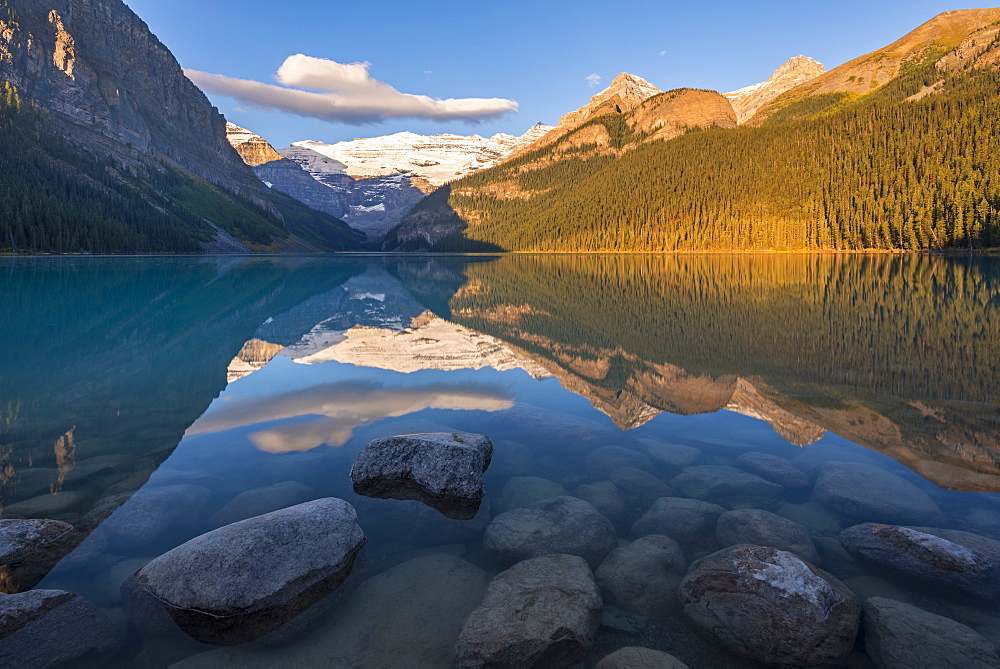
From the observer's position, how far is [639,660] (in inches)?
173

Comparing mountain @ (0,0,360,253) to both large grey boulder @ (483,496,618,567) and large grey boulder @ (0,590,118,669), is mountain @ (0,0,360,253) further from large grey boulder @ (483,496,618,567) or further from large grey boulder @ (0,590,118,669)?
large grey boulder @ (483,496,618,567)

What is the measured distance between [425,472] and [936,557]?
22.2ft

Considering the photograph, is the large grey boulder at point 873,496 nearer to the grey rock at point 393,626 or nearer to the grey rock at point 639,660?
the grey rock at point 639,660

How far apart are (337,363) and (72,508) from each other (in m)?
10.0

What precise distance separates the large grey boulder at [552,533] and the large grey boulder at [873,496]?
11.9 ft

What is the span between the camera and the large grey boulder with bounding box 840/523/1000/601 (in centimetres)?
536

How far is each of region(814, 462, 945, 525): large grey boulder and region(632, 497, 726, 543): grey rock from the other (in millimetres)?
1855

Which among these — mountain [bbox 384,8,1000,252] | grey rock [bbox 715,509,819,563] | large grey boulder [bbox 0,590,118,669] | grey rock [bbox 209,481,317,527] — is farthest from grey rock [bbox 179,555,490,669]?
mountain [bbox 384,8,1000,252]

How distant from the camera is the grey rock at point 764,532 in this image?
244 inches

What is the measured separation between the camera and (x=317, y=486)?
8188 mm

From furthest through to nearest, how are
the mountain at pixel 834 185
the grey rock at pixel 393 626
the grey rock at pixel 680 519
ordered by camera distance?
1. the mountain at pixel 834 185
2. the grey rock at pixel 680 519
3. the grey rock at pixel 393 626

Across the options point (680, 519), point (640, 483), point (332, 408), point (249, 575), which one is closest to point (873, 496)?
point (680, 519)

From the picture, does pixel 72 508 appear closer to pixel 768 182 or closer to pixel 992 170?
pixel 992 170

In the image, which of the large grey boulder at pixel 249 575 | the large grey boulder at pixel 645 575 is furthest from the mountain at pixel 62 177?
the large grey boulder at pixel 645 575
